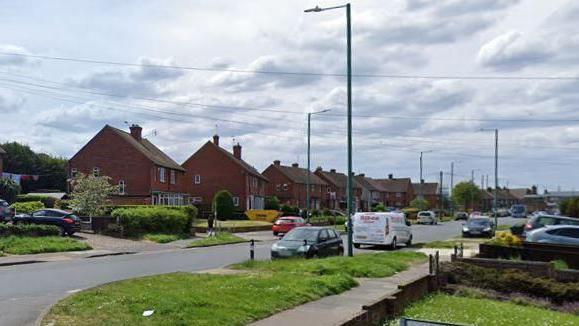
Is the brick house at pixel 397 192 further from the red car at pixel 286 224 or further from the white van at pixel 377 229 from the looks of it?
the white van at pixel 377 229

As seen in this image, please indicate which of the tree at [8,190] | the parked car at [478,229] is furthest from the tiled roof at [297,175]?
the parked car at [478,229]

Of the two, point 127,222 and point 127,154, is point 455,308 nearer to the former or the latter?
point 127,222

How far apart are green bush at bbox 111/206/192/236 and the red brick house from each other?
1540 inches

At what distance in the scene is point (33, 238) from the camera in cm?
3039

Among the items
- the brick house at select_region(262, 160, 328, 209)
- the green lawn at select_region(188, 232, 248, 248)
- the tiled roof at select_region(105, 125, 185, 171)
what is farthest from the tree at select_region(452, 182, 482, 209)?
the green lawn at select_region(188, 232, 248, 248)

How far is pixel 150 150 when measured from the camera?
69125mm

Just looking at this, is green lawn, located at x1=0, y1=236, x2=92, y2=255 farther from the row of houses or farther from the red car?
the row of houses

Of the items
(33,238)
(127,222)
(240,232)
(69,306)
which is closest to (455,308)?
(69,306)

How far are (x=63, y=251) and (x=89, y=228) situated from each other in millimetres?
10996

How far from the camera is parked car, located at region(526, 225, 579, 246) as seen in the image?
84.4 ft

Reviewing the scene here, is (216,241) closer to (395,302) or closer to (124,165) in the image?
(395,302)

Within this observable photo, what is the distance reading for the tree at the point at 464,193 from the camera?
13462cm

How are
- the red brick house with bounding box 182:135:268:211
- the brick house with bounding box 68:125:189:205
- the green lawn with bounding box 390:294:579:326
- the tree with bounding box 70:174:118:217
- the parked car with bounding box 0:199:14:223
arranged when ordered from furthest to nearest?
1. the red brick house with bounding box 182:135:268:211
2. the brick house with bounding box 68:125:189:205
3. the tree with bounding box 70:174:118:217
4. the parked car with bounding box 0:199:14:223
5. the green lawn with bounding box 390:294:579:326

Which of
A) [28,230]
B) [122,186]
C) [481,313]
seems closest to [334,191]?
[122,186]
